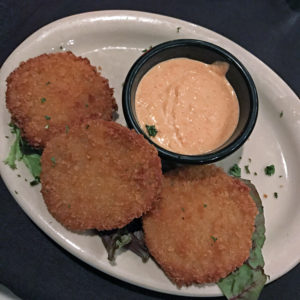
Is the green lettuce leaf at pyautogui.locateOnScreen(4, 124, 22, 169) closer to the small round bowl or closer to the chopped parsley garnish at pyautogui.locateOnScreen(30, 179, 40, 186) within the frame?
the chopped parsley garnish at pyautogui.locateOnScreen(30, 179, 40, 186)

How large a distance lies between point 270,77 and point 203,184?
3.67 ft

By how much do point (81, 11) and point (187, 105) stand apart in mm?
1728

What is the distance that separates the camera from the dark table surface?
8.69ft

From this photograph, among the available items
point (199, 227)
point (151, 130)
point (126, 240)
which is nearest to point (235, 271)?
point (199, 227)

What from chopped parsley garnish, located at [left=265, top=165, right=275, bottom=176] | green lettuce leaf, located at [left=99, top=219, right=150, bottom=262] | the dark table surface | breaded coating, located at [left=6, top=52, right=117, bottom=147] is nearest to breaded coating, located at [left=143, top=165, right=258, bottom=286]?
green lettuce leaf, located at [left=99, top=219, right=150, bottom=262]

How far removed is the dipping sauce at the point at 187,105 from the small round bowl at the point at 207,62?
4cm

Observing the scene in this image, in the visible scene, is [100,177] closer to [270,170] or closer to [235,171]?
[235,171]

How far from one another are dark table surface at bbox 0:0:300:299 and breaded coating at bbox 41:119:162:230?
55 cm

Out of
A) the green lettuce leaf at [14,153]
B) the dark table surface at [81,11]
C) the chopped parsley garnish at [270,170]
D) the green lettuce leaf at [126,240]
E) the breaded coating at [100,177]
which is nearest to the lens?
the breaded coating at [100,177]

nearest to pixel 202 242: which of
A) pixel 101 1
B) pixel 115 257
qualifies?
pixel 115 257

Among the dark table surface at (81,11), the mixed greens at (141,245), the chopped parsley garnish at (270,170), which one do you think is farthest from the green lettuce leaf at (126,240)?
the chopped parsley garnish at (270,170)

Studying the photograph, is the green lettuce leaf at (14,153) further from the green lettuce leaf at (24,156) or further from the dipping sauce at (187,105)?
the dipping sauce at (187,105)

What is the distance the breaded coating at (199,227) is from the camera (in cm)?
231

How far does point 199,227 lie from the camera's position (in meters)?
2.35
